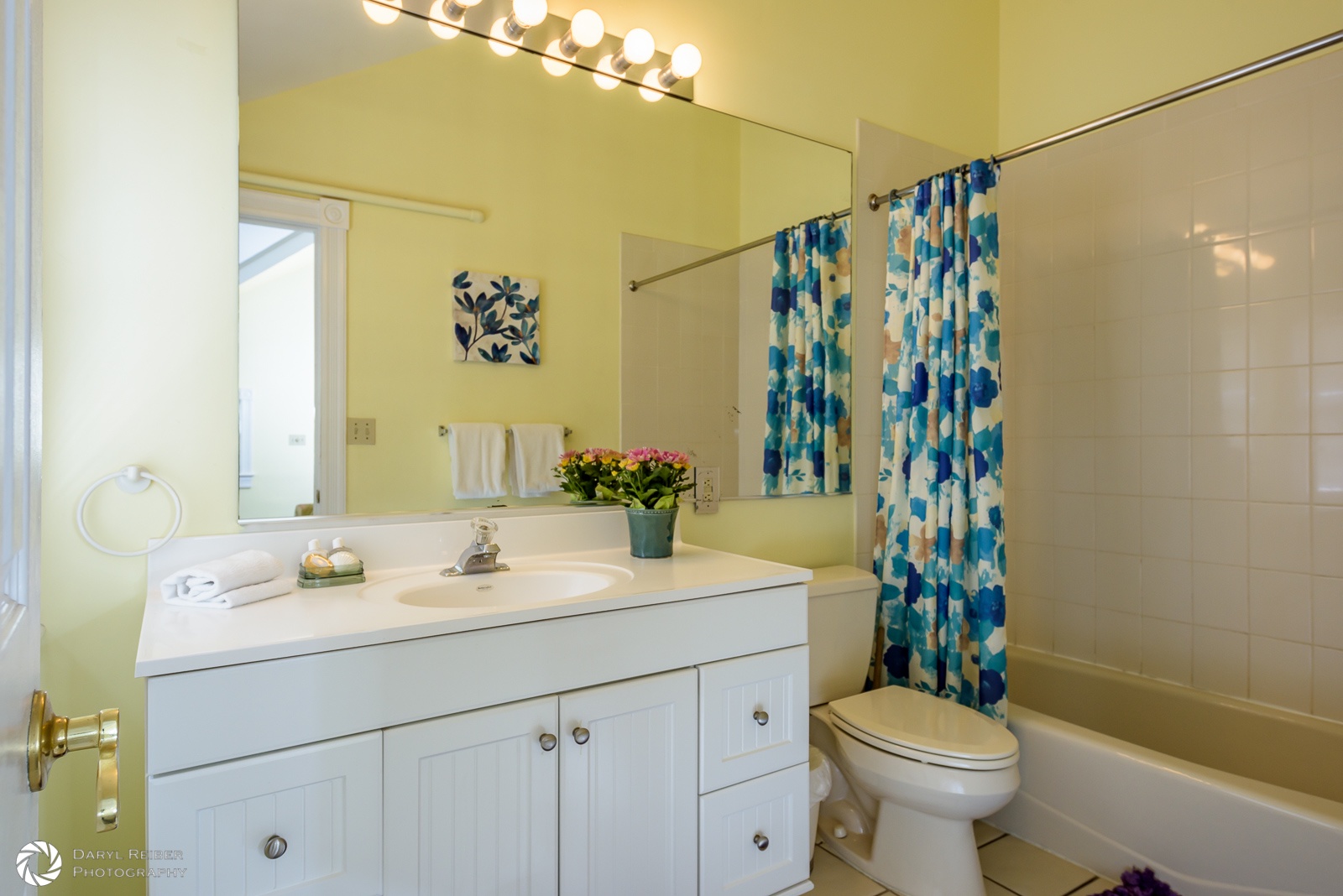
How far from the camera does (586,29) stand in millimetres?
1776

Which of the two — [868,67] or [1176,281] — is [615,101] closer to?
[868,67]

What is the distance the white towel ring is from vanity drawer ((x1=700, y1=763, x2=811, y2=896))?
1.11 metres

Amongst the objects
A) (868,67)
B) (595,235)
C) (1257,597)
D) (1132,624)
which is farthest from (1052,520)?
(595,235)

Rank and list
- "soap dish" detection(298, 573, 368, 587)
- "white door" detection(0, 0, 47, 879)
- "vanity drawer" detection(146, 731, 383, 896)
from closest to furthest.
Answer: "white door" detection(0, 0, 47, 879)
"vanity drawer" detection(146, 731, 383, 896)
"soap dish" detection(298, 573, 368, 587)

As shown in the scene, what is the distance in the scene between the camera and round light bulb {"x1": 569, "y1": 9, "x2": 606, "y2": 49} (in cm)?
177

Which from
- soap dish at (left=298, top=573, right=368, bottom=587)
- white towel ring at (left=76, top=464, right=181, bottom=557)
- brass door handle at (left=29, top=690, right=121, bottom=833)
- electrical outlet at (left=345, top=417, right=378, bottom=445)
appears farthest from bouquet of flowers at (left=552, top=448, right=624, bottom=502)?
brass door handle at (left=29, top=690, right=121, bottom=833)

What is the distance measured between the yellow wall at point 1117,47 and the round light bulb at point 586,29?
172cm

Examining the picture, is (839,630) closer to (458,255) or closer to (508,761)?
(508,761)

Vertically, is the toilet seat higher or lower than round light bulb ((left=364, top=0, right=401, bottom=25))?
lower

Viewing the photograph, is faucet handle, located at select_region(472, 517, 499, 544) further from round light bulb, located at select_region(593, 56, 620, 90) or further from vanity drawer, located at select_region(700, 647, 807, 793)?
round light bulb, located at select_region(593, 56, 620, 90)

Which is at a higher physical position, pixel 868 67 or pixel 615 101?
pixel 868 67

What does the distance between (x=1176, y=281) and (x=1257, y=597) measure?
949mm

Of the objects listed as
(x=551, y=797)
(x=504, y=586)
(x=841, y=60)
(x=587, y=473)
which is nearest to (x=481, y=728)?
(x=551, y=797)

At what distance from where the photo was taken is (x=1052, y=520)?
103 inches
